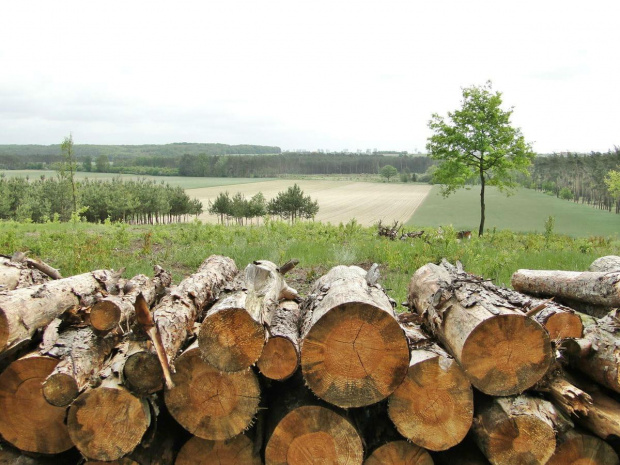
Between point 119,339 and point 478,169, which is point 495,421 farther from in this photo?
point 478,169

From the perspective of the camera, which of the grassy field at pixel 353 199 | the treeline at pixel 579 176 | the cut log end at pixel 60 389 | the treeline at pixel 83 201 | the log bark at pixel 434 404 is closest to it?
the cut log end at pixel 60 389

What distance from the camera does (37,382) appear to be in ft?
11.4

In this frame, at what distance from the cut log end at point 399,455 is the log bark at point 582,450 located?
3.25ft

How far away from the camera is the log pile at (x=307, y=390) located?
10.5ft

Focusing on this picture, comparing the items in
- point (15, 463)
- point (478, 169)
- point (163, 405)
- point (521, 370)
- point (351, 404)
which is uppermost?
point (478, 169)

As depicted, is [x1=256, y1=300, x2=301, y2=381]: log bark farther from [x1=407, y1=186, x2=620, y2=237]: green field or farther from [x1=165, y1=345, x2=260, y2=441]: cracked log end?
[x1=407, y1=186, x2=620, y2=237]: green field

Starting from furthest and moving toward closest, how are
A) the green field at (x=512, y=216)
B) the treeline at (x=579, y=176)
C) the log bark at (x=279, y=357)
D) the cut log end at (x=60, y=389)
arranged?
the treeline at (x=579, y=176) → the green field at (x=512, y=216) → the log bark at (x=279, y=357) → the cut log end at (x=60, y=389)

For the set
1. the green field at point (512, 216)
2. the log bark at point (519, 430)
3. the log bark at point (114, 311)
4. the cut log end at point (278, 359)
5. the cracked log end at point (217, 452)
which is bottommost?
the green field at point (512, 216)

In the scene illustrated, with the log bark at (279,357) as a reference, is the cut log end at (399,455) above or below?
below

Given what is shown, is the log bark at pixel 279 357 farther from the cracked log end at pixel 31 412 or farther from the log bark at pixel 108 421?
the cracked log end at pixel 31 412

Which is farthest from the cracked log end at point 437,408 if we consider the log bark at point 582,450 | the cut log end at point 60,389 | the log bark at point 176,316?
the cut log end at point 60,389

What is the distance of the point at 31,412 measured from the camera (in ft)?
11.4

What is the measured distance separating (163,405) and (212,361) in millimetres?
758

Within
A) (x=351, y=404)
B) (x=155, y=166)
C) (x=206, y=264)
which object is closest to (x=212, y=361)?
(x=351, y=404)
